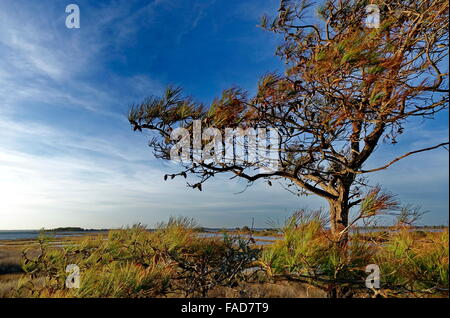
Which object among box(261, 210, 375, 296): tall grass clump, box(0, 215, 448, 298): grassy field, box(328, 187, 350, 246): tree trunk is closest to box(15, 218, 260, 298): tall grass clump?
box(0, 215, 448, 298): grassy field

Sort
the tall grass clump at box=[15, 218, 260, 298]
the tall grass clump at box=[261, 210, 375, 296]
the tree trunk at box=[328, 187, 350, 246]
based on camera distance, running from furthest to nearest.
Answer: the tree trunk at box=[328, 187, 350, 246]
the tall grass clump at box=[261, 210, 375, 296]
the tall grass clump at box=[15, 218, 260, 298]

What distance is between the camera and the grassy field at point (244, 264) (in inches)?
72.2

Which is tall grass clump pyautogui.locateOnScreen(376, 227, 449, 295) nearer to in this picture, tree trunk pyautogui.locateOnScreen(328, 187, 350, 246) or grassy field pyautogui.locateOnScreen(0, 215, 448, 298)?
grassy field pyautogui.locateOnScreen(0, 215, 448, 298)

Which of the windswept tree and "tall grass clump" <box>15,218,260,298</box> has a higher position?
the windswept tree

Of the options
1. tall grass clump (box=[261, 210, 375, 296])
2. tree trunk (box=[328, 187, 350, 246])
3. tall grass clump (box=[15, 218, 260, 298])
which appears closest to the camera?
tall grass clump (box=[15, 218, 260, 298])

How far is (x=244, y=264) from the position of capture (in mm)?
2107

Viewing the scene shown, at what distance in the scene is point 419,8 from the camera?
2.24 meters

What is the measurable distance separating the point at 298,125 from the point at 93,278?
1.85m

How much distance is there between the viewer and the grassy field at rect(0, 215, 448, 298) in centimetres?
183

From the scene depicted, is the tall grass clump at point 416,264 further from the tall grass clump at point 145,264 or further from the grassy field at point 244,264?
the tall grass clump at point 145,264

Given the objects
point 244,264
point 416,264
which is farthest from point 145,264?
point 416,264
